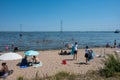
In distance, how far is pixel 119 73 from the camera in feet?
25.9

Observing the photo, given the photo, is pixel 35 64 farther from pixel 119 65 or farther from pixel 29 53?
pixel 119 65

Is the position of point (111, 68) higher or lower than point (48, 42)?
higher

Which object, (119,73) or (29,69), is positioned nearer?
(119,73)

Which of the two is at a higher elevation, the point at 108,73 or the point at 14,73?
the point at 108,73

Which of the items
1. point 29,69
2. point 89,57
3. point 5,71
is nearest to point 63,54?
point 89,57

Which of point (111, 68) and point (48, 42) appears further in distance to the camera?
point (48, 42)

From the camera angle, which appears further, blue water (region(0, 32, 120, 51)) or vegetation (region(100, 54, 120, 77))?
blue water (region(0, 32, 120, 51))

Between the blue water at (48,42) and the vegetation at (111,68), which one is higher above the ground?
the vegetation at (111,68)

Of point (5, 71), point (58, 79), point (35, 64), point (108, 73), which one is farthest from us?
point (35, 64)

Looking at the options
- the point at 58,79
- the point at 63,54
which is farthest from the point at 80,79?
the point at 63,54

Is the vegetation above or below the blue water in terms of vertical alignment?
above

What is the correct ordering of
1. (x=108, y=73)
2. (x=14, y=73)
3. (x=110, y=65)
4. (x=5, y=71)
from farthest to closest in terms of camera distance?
(x=14, y=73)
(x=5, y=71)
(x=110, y=65)
(x=108, y=73)

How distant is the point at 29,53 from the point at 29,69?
1345mm

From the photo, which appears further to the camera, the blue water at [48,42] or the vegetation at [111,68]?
the blue water at [48,42]
